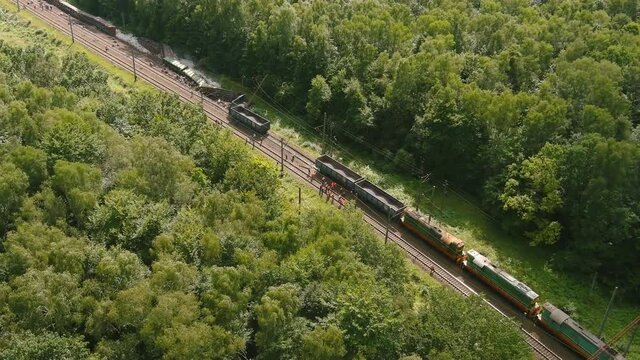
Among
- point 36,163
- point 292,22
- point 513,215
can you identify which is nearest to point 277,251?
point 36,163

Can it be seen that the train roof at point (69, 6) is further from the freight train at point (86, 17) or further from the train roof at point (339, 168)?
the train roof at point (339, 168)

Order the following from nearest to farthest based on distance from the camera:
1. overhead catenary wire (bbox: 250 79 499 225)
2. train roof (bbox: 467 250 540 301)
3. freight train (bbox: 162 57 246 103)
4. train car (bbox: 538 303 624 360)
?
train car (bbox: 538 303 624 360), train roof (bbox: 467 250 540 301), overhead catenary wire (bbox: 250 79 499 225), freight train (bbox: 162 57 246 103)

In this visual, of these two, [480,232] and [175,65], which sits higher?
[480,232]

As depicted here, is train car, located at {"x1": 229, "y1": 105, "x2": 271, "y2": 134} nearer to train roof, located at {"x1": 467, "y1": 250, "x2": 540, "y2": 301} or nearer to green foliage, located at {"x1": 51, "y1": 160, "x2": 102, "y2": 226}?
green foliage, located at {"x1": 51, "y1": 160, "x2": 102, "y2": 226}

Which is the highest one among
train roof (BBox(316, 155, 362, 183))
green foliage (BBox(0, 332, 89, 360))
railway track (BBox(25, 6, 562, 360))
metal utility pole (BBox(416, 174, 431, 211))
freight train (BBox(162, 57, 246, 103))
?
metal utility pole (BBox(416, 174, 431, 211))

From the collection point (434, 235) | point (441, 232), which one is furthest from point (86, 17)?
point (441, 232)

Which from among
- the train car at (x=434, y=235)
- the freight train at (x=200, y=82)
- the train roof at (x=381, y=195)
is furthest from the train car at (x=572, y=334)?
the freight train at (x=200, y=82)

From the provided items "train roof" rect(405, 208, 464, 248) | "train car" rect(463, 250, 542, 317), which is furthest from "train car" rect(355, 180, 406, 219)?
"train car" rect(463, 250, 542, 317)

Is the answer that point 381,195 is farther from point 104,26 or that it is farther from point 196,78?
point 104,26
